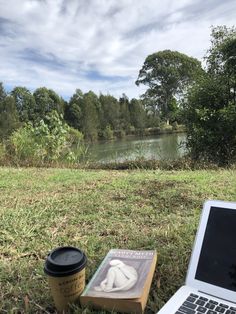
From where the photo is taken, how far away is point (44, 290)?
146cm

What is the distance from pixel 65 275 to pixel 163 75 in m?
27.1

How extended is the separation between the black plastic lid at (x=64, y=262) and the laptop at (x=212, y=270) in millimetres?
376

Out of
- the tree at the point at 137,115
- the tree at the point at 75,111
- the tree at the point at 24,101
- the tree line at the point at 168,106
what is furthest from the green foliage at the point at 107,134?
the tree at the point at 24,101

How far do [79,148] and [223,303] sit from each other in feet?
19.8

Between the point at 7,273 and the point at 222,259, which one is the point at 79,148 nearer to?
the point at 7,273

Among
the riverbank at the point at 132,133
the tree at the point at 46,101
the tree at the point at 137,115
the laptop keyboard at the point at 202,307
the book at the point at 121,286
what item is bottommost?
the riverbank at the point at 132,133

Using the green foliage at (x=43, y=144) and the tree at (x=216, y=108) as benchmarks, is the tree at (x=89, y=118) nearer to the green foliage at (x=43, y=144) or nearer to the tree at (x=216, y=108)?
the green foliage at (x=43, y=144)

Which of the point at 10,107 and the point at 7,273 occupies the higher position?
the point at 10,107

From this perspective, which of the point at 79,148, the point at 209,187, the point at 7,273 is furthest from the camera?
the point at 79,148

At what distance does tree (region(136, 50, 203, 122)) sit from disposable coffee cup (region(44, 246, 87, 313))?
81.4ft

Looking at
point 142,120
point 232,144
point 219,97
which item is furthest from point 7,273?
point 142,120

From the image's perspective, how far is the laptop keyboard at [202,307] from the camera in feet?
3.25

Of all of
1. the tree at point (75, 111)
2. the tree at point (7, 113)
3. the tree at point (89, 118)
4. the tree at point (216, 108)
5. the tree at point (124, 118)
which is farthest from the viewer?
the tree at point (124, 118)

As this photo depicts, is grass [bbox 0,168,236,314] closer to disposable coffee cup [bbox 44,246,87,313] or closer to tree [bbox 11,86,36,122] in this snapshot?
disposable coffee cup [bbox 44,246,87,313]
